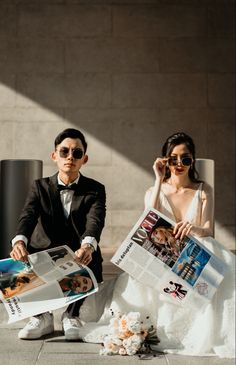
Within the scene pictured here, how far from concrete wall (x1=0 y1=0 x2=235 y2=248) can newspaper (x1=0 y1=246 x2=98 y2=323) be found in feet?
11.3

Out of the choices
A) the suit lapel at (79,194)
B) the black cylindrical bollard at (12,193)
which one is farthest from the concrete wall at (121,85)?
the suit lapel at (79,194)

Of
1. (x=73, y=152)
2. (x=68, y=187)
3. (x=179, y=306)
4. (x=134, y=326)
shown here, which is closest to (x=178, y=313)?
(x=179, y=306)

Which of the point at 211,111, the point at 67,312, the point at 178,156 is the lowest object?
the point at 67,312

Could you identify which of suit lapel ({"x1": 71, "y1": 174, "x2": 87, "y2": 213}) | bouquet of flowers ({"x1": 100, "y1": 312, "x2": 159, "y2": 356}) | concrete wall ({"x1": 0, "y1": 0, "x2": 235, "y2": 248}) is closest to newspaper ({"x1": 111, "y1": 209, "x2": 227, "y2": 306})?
bouquet of flowers ({"x1": 100, "y1": 312, "x2": 159, "y2": 356})

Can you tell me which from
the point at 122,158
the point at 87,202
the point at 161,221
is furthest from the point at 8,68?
the point at 161,221

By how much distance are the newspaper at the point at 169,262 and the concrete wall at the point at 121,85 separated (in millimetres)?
3553

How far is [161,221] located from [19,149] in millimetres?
3946

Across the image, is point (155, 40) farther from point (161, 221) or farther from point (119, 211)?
point (161, 221)

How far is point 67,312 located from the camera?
325 cm

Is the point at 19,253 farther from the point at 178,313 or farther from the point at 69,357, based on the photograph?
the point at 178,313

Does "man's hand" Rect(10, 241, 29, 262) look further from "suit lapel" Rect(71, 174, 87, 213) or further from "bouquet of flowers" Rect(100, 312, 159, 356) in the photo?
"bouquet of flowers" Rect(100, 312, 159, 356)

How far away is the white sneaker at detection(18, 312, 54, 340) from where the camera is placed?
10.1ft

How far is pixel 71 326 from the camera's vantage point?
10.1ft

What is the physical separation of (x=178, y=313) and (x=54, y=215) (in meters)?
1.02
